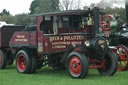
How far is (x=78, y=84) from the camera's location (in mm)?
7504

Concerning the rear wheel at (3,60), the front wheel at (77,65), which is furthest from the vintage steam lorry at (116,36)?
the rear wheel at (3,60)

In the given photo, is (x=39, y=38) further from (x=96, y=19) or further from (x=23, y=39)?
(x=96, y=19)

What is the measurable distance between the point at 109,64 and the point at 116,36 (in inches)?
56.6

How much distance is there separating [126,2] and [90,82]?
202 inches

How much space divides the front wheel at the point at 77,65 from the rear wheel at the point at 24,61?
181 centimetres

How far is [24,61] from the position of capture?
10359mm

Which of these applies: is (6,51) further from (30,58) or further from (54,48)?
(54,48)

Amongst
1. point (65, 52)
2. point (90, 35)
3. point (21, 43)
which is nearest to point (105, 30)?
point (90, 35)

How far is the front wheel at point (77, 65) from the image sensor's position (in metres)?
8.33

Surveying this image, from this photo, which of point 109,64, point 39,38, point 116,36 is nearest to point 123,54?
point 116,36

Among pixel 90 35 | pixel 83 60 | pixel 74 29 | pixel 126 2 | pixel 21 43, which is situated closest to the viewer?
pixel 83 60

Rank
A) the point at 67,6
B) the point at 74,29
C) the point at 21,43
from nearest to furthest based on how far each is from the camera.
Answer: the point at 74,29 < the point at 21,43 < the point at 67,6

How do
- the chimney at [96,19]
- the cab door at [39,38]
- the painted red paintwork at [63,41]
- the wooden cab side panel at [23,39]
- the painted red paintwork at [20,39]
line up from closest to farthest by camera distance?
the chimney at [96,19]
the painted red paintwork at [63,41]
the cab door at [39,38]
the wooden cab side panel at [23,39]
the painted red paintwork at [20,39]

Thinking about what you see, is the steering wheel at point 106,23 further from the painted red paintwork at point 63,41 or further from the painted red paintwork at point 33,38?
the painted red paintwork at point 33,38
